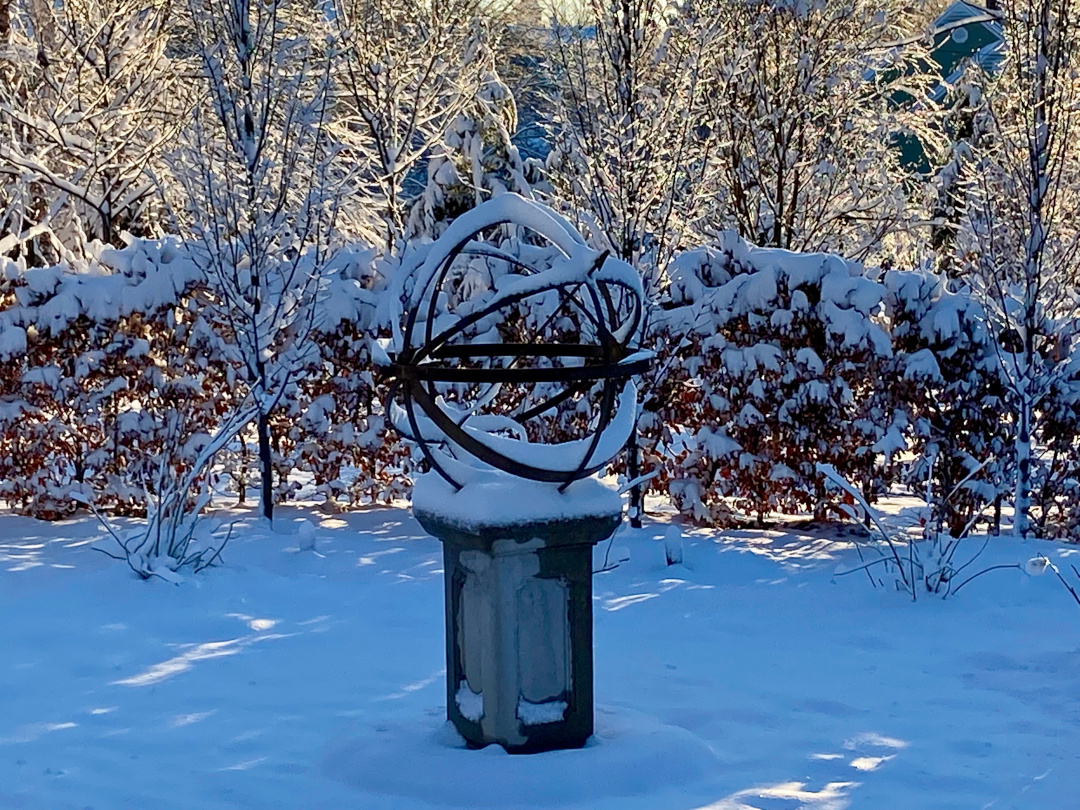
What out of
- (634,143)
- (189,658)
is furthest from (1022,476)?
(189,658)

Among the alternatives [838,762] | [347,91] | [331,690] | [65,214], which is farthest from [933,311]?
[65,214]

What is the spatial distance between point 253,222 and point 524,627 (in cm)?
454

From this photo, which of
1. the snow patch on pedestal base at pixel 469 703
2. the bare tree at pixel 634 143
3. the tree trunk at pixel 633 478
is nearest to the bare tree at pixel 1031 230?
the bare tree at pixel 634 143

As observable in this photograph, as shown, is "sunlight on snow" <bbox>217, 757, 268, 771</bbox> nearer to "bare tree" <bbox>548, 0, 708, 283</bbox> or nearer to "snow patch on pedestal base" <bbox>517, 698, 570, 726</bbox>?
"snow patch on pedestal base" <bbox>517, 698, 570, 726</bbox>

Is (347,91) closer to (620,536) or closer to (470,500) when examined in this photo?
(620,536)

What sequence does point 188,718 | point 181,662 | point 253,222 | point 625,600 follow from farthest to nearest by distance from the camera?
1. point 253,222
2. point 625,600
3. point 181,662
4. point 188,718

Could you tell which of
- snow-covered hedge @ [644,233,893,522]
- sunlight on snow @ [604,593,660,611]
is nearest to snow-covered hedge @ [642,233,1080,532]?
snow-covered hedge @ [644,233,893,522]

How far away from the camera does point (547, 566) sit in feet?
12.2

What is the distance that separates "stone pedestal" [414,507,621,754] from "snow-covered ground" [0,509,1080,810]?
0.34 ft

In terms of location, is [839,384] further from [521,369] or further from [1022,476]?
[521,369]

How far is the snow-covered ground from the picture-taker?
3.58 m

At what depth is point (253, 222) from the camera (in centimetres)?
742

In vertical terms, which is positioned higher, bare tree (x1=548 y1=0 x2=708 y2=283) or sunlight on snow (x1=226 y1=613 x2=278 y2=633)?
bare tree (x1=548 y1=0 x2=708 y2=283)

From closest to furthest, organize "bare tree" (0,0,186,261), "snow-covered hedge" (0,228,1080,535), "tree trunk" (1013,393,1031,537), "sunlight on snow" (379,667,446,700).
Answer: "sunlight on snow" (379,667,446,700)
"tree trunk" (1013,393,1031,537)
"snow-covered hedge" (0,228,1080,535)
"bare tree" (0,0,186,261)
